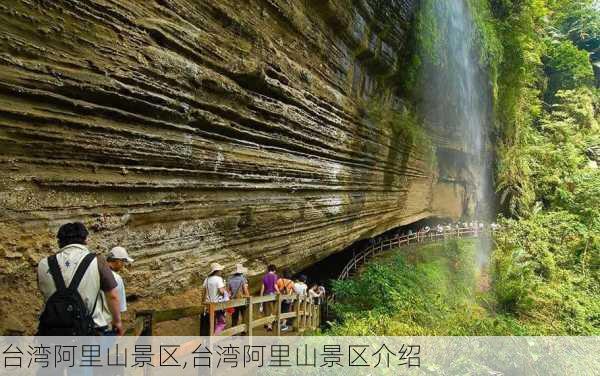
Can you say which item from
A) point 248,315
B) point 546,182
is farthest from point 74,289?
point 546,182

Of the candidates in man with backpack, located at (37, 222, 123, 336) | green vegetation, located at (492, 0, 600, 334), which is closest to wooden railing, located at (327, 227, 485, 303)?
green vegetation, located at (492, 0, 600, 334)

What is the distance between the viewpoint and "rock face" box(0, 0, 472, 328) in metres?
4.54

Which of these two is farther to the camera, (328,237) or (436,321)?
(328,237)

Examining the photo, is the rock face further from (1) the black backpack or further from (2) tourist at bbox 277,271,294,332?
(1) the black backpack

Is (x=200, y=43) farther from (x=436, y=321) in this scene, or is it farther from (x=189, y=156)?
(x=436, y=321)

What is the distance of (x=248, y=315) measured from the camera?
5.88m

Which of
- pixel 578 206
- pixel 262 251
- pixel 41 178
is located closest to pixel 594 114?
pixel 578 206

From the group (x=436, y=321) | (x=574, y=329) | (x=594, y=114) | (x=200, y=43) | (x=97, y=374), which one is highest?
(x=594, y=114)

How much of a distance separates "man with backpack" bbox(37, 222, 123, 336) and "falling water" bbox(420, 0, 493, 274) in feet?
44.5

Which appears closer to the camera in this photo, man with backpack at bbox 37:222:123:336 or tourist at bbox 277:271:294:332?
man with backpack at bbox 37:222:123:336

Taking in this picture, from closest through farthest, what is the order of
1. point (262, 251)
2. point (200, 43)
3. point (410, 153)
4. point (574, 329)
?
point (200, 43), point (262, 251), point (574, 329), point (410, 153)

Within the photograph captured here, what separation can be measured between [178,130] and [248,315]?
2.69 metres

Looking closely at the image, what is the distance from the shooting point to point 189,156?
21.3 feet

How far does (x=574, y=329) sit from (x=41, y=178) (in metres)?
14.6
